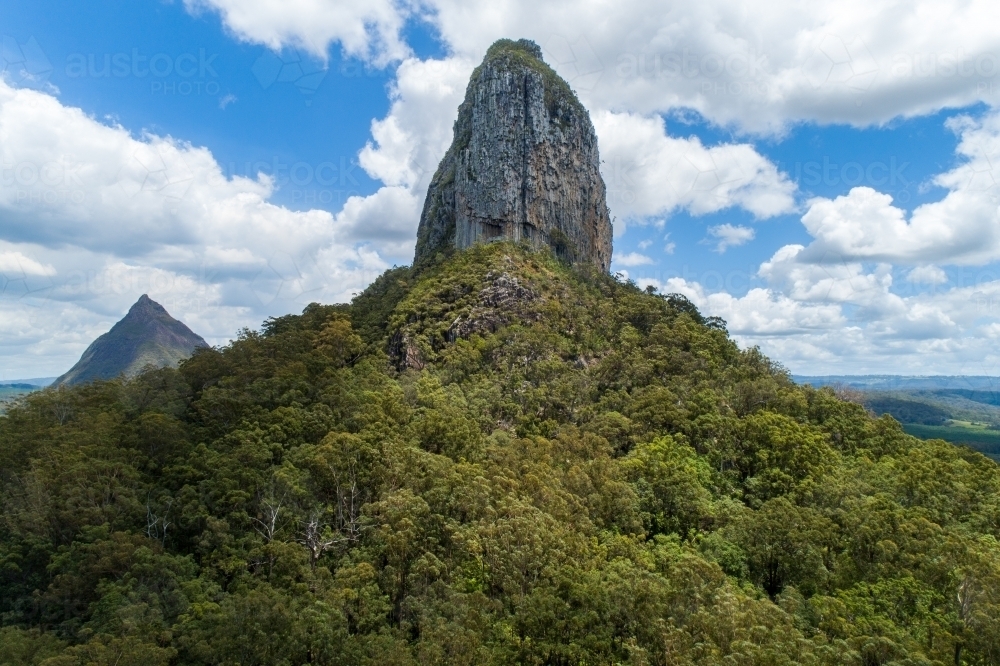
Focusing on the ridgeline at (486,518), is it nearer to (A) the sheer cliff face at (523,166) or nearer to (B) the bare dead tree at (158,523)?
(B) the bare dead tree at (158,523)

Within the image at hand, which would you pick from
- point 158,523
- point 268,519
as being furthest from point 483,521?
point 158,523

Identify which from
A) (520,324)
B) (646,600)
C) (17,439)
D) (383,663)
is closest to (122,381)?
(17,439)

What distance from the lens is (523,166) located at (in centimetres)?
7831

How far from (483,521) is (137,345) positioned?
552 ft

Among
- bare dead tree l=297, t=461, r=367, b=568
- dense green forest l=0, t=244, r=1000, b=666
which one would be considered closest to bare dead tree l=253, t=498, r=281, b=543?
dense green forest l=0, t=244, r=1000, b=666

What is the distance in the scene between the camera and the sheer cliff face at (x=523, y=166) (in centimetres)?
7750

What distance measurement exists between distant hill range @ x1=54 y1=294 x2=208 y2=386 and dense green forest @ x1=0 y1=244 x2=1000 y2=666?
417 ft

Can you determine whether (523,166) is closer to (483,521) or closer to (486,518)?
(486,518)

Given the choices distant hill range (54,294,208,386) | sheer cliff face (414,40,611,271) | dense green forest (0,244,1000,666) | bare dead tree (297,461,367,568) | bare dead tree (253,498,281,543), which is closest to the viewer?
dense green forest (0,244,1000,666)

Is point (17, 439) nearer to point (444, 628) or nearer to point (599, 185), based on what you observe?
point (444, 628)

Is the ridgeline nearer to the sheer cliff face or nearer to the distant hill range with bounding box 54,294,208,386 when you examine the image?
the sheer cliff face

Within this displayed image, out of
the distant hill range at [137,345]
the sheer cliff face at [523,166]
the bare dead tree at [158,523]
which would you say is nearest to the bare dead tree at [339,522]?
the bare dead tree at [158,523]

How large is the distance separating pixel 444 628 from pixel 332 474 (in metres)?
14.2

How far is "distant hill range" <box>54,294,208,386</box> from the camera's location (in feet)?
516
